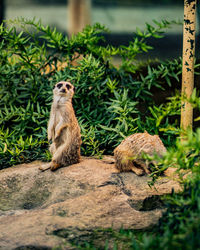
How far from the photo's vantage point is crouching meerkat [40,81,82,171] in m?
3.12

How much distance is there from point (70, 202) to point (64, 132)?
0.68 m

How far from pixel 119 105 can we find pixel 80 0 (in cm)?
228

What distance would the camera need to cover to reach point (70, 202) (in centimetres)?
267

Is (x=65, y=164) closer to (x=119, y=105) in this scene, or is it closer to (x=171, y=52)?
(x=119, y=105)

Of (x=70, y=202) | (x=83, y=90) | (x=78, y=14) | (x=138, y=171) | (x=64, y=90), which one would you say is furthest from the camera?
(x=78, y=14)

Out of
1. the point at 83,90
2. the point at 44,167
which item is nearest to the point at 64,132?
the point at 44,167

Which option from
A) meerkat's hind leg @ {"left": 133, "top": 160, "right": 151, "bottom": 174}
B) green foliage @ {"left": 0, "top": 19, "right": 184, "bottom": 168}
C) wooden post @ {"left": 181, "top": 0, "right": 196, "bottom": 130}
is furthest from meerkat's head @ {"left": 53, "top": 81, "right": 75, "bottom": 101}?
wooden post @ {"left": 181, "top": 0, "right": 196, "bottom": 130}

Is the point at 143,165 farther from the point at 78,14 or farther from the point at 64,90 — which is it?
the point at 78,14

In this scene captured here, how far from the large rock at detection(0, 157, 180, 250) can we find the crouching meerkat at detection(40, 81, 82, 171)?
7 centimetres

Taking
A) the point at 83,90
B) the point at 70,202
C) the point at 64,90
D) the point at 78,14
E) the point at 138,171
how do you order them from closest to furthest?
1. the point at 70,202
2. the point at 138,171
3. the point at 64,90
4. the point at 83,90
5. the point at 78,14

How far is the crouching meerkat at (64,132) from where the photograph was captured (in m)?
3.12

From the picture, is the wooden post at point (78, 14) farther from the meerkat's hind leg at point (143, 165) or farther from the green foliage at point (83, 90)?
the meerkat's hind leg at point (143, 165)

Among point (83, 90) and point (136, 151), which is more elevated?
point (83, 90)

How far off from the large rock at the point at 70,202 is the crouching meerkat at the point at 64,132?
0.07 meters
